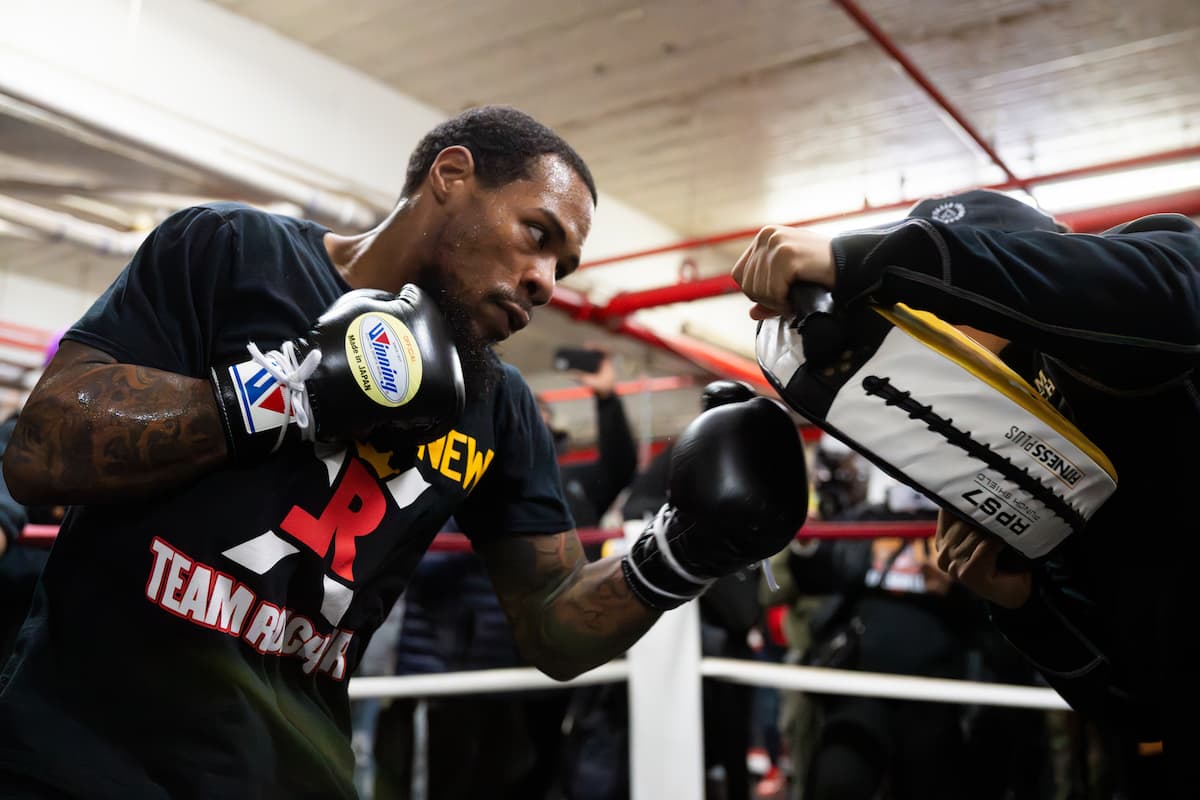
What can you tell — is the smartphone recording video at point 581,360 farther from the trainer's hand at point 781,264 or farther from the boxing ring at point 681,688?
the trainer's hand at point 781,264

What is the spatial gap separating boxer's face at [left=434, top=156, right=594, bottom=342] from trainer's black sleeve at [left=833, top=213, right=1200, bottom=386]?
1.47ft

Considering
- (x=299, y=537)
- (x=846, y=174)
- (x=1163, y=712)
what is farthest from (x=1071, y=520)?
(x=846, y=174)

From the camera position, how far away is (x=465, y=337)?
3.93ft

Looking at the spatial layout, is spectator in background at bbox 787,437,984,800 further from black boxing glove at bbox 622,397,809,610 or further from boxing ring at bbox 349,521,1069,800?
black boxing glove at bbox 622,397,809,610

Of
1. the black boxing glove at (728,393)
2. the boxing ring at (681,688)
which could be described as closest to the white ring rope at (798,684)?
the boxing ring at (681,688)

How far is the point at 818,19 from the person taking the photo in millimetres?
3908

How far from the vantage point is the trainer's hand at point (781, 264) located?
0.91 metres

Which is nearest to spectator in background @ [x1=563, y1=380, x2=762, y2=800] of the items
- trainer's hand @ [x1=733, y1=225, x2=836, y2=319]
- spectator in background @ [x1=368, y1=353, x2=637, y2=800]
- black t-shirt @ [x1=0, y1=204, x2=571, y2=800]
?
spectator in background @ [x1=368, y1=353, x2=637, y2=800]

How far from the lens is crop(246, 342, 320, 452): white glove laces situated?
94cm

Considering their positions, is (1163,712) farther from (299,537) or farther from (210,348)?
(210,348)

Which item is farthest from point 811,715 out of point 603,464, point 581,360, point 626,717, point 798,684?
point 581,360

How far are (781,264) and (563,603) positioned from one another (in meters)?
0.58

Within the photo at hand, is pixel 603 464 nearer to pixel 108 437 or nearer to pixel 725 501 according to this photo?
pixel 725 501

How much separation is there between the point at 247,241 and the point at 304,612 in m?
0.42
